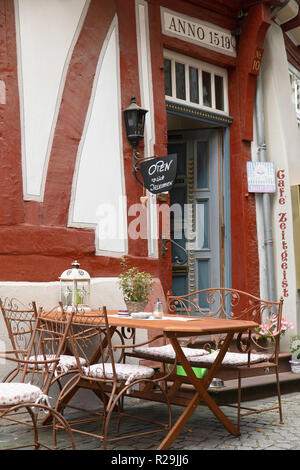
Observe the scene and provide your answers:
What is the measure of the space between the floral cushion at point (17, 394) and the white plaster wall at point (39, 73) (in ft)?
7.28

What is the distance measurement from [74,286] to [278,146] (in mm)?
3852

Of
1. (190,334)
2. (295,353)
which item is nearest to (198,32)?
(295,353)

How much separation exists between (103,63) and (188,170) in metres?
2.24

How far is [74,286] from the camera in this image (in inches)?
215

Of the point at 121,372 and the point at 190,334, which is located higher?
the point at 190,334

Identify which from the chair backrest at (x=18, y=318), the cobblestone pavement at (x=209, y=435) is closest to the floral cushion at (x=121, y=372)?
the cobblestone pavement at (x=209, y=435)

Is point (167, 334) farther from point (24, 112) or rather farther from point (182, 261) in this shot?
point (182, 261)

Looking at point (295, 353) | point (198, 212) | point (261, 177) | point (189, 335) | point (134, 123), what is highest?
point (134, 123)

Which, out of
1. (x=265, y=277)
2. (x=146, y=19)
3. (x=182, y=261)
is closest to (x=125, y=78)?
(x=146, y=19)

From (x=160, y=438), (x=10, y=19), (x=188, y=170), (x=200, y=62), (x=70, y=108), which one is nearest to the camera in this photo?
(x=160, y=438)

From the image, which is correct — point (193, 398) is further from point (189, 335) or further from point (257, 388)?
point (257, 388)

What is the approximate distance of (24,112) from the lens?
5520 mm

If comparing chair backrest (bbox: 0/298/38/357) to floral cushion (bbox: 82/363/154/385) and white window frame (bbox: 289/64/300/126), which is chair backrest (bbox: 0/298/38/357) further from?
white window frame (bbox: 289/64/300/126)
